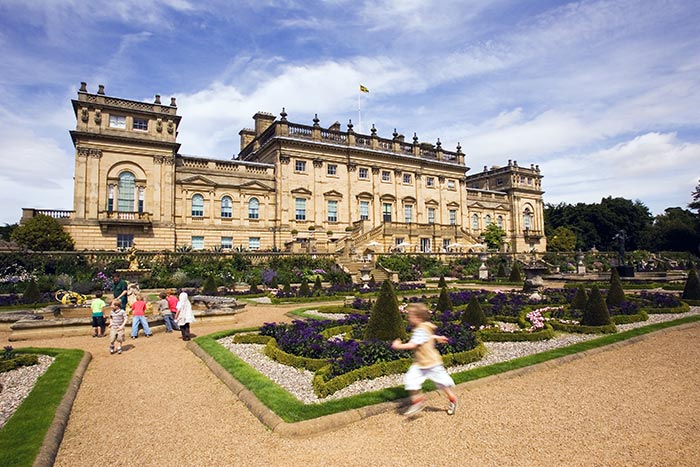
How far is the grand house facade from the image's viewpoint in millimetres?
31375

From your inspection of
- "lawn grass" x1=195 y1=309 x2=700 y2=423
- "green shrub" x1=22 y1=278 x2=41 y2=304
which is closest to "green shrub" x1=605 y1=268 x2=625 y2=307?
"lawn grass" x1=195 y1=309 x2=700 y2=423

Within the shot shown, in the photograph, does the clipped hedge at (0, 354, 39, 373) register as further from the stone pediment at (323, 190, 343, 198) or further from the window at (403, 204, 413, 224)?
the window at (403, 204, 413, 224)

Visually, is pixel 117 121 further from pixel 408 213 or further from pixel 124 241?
pixel 408 213

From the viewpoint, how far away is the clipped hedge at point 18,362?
28.7 ft

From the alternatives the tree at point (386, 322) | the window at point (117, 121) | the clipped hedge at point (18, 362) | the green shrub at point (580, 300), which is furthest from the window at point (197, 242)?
the green shrub at point (580, 300)

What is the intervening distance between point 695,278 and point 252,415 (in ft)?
60.8

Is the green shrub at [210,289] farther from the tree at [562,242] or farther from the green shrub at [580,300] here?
the tree at [562,242]

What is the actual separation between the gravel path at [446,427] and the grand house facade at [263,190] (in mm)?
26915

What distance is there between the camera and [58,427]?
19.2ft

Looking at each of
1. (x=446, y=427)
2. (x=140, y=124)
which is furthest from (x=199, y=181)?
(x=446, y=427)

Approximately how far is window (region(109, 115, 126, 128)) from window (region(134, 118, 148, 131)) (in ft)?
2.75

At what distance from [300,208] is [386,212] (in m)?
9.69

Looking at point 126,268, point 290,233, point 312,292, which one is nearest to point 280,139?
point 290,233

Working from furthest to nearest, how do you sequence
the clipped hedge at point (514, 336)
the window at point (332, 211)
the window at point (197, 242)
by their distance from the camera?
the window at point (332, 211), the window at point (197, 242), the clipped hedge at point (514, 336)
